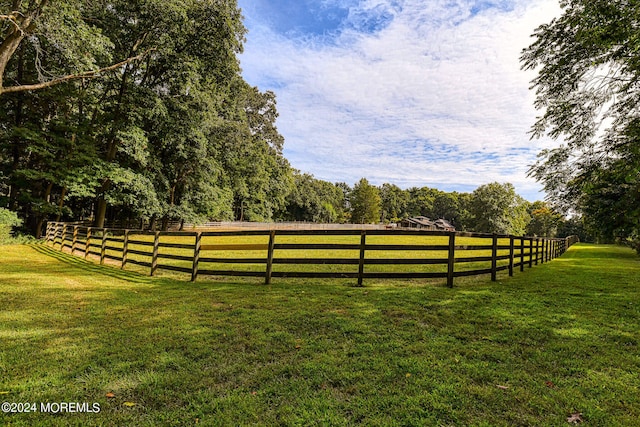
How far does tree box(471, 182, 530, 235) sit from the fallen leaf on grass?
68000 mm

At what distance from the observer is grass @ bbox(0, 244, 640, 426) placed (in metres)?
2.38

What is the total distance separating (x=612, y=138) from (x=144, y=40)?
22.6 meters

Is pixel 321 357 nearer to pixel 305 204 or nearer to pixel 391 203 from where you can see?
pixel 305 204

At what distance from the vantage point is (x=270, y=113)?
40.6m

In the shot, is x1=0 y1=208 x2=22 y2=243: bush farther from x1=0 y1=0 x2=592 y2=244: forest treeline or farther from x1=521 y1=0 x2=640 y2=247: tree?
x1=521 y1=0 x2=640 y2=247: tree

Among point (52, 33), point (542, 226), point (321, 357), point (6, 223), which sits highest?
point (52, 33)

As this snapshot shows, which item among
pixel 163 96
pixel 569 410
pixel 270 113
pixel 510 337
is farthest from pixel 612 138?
pixel 270 113

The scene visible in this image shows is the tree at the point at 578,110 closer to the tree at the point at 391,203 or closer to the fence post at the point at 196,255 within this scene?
the fence post at the point at 196,255

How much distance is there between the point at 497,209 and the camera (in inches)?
2472

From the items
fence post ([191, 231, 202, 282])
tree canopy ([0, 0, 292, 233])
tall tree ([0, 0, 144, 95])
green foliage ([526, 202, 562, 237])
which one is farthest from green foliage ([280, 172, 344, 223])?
fence post ([191, 231, 202, 282])

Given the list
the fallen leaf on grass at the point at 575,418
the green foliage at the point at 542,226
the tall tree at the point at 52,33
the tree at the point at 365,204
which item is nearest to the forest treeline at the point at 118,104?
the tall tree at the point at 52,33

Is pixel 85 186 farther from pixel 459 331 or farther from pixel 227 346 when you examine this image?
pixel 459 331

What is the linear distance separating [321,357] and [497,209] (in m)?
70.6

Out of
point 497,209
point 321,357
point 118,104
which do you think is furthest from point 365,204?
point 321,357
